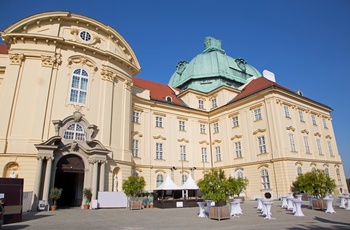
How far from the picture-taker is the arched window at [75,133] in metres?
19.9

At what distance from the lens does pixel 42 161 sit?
1791cm

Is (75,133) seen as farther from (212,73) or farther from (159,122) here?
(212,73)

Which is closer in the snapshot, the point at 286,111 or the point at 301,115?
the point at 286,111

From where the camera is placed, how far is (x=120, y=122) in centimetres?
2358

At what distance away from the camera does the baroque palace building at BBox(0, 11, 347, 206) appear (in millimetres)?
19031

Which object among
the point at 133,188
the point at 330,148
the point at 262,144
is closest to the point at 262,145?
the point at 262,144

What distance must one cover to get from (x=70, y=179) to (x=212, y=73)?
23189 millimetres

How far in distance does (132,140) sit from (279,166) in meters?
15.0

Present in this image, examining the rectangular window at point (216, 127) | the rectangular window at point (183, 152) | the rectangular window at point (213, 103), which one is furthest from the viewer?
the rectangular window at point (213, 103)

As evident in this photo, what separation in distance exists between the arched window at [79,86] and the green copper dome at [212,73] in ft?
56.2

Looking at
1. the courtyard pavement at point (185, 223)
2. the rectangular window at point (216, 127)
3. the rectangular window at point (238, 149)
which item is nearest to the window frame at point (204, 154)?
the rectangular window at point (216, 127)

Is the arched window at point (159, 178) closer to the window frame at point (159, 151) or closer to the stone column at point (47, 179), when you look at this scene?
the window frame at point (159, 151)

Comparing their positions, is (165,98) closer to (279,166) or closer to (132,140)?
(132,140)

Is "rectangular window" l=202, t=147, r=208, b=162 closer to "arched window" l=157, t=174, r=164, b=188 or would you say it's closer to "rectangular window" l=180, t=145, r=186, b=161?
"rectangular window" l=180, t=145, r=186, b=161
